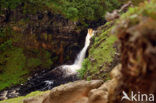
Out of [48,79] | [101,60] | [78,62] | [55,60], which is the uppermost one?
[101,60]

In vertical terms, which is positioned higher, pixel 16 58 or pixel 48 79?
pixel 16 58

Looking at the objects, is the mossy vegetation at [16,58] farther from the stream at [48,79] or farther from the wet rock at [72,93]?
the wet rock at [72,93]

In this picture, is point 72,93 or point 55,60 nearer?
point 72,93

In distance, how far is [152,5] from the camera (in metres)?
3.93

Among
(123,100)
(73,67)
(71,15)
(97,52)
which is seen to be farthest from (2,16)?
(123,100)

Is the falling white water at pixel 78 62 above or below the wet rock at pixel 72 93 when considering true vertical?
below

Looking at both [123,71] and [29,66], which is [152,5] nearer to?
[123,71]

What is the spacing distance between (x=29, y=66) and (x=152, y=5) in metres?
32.0

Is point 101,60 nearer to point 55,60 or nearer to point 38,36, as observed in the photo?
point 55,60

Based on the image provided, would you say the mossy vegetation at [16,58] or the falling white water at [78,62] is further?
the mossy vegetation at [16,58]

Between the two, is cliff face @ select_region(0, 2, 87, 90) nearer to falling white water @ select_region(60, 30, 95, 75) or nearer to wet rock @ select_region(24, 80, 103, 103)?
falling white water @ select_region(60, 30, 95, 75)

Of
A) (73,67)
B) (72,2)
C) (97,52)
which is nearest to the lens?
(97,52)

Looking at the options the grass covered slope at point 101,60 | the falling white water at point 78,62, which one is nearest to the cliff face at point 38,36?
the falling white water at point 78,62

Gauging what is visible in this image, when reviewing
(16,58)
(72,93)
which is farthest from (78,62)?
(72,93)
